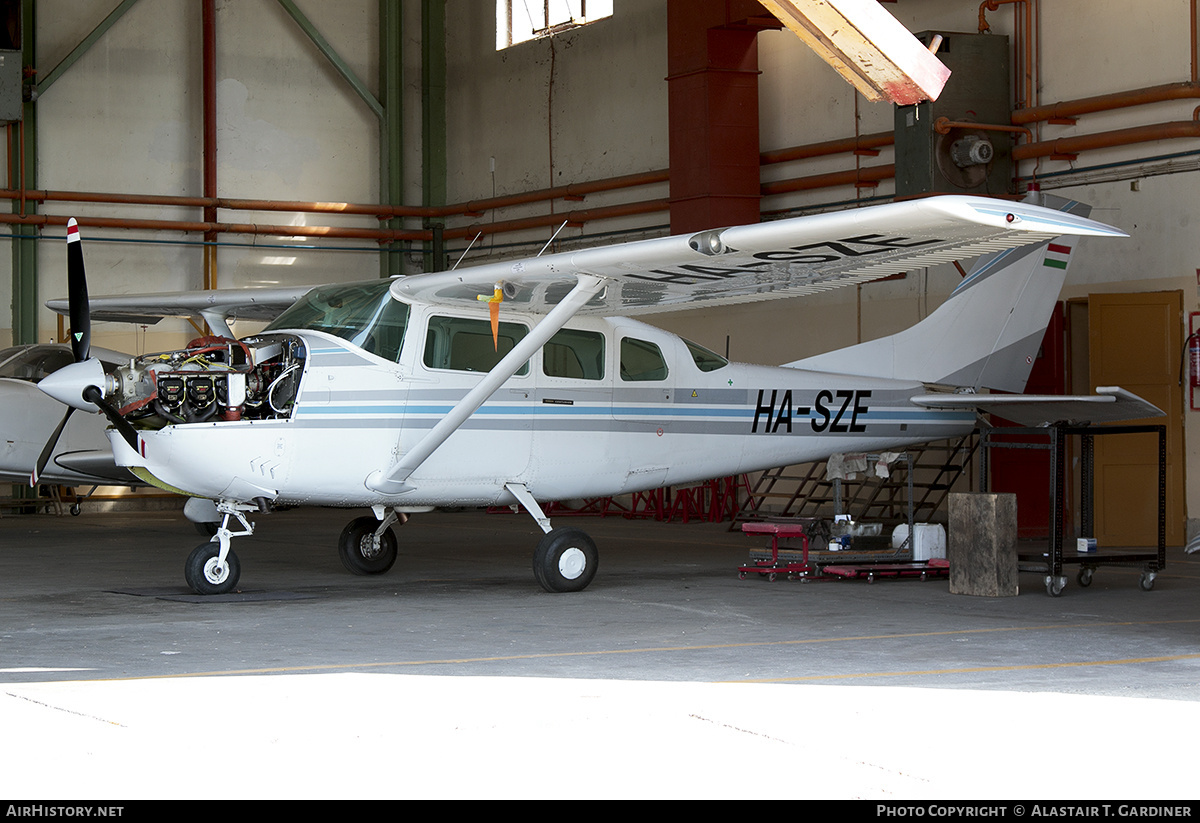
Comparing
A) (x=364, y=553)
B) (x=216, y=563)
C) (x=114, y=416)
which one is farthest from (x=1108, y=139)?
(x=114, y=416)

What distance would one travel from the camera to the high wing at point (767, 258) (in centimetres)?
652

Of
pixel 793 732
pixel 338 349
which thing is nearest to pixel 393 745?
pixel 793 732

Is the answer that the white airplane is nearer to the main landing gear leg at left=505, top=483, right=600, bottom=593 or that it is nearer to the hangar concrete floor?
the main landing gear leg at left=505, top=483, right=600, bottom=593

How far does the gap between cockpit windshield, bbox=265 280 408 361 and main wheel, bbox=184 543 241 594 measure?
157cm

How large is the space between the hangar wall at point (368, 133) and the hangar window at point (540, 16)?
214 mm

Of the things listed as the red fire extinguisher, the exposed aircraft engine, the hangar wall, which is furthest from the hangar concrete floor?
the hangar wall

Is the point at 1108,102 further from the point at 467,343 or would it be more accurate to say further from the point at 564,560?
the point at 564,560

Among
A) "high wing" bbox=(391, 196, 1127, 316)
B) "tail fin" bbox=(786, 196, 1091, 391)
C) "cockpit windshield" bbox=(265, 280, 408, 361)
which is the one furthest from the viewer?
"tail fin" bbox=(786, 196, 1091, 391)

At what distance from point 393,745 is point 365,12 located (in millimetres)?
19974

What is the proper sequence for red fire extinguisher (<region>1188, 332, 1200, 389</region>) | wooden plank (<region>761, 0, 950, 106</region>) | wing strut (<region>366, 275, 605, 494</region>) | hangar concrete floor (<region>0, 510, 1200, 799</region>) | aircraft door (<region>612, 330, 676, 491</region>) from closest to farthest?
hangar concrete floor (<region>0, 510, 1200, 799</region>), wooden plank (<region>761, 0, 950, 106</region>), wing strut (<region>366, 275, 605, 494</region>), aircraft door (<region>612, 330, 676, 491</region>), red fire extinguisher (<region>1188, 332, 1200, 389</region>)

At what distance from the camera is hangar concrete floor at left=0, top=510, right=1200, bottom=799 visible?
12.4 feet

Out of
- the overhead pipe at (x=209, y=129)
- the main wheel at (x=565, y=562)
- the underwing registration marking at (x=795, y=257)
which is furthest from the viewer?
the overhead pipe at (x=209, y=129)

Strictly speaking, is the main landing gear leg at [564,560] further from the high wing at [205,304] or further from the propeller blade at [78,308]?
the high wing at [205,304]

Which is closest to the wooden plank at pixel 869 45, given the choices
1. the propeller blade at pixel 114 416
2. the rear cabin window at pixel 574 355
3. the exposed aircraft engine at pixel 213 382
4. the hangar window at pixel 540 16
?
the rear cabin window at pixel 574 355
